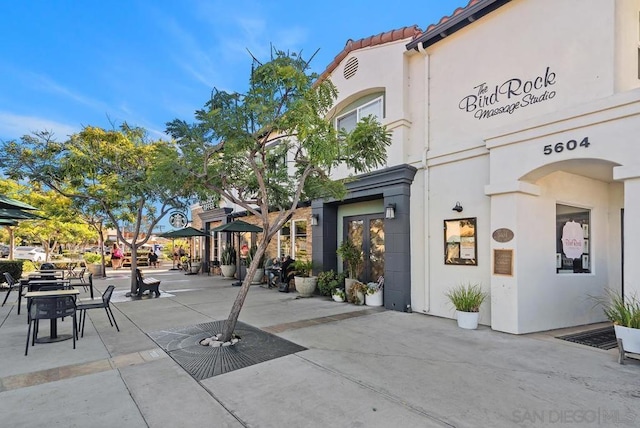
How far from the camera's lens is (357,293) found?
8.88m

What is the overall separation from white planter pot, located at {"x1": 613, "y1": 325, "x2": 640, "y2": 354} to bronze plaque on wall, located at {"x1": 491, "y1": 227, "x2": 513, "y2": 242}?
2000 millimetres

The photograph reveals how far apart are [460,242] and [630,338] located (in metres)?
3.14

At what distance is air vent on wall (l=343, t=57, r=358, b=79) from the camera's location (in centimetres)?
984

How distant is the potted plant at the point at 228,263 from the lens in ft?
52.5

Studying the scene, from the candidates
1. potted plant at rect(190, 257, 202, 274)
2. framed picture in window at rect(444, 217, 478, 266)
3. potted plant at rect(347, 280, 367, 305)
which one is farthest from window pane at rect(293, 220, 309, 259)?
potted plant at rect(190, 257, 202, 274)

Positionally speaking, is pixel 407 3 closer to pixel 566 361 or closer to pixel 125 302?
pixel 566 361

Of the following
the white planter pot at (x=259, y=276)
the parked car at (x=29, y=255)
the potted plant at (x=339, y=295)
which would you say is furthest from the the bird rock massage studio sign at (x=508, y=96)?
the parked car at (x=29, y=255)

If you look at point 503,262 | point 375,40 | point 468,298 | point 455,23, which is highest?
point 375,40

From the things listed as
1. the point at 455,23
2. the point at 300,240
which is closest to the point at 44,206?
the point at 300,240

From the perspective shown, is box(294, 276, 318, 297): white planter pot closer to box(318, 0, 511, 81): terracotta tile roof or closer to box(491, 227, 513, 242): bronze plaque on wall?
box(491, 227, 513, 242): bronze plaque on wall

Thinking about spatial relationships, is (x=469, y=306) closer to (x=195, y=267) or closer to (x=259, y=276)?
(x=259, y=276)

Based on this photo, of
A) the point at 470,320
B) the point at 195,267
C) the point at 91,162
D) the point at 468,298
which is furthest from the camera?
the point at 195,267

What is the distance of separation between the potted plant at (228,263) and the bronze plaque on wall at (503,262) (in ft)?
40.2

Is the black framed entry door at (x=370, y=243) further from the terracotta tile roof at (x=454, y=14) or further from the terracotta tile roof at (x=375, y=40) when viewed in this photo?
the terracotta tile roof at (x=454, y=14)
